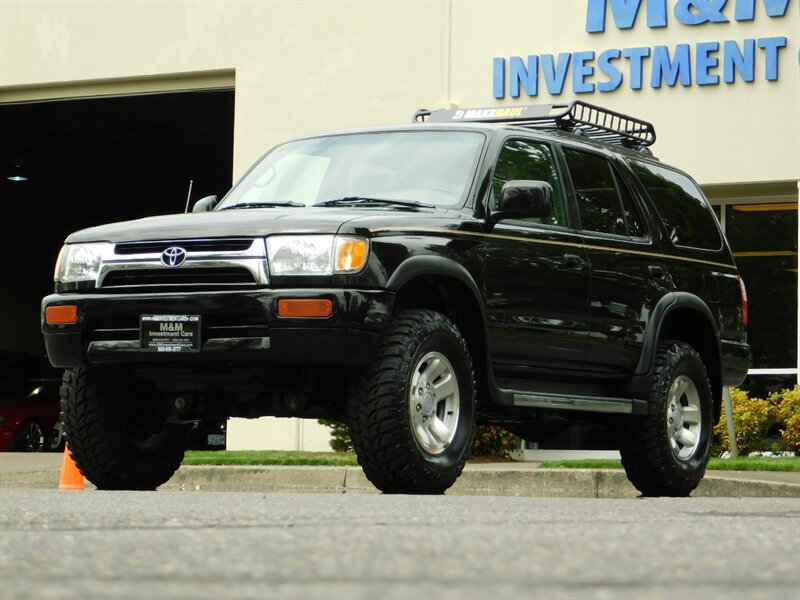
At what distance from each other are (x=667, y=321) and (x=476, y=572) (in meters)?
6.38

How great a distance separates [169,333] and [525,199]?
193 centimetres

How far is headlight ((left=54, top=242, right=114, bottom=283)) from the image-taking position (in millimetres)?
7867

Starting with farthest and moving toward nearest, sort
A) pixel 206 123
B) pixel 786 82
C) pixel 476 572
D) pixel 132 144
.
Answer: pixel 132 144, pixel 206 123, pixel 786 82, pixel 476 572

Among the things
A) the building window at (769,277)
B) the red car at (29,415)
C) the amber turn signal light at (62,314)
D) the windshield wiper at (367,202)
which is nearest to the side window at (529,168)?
the windshield wiper at (367,202)

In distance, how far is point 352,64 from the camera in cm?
1908

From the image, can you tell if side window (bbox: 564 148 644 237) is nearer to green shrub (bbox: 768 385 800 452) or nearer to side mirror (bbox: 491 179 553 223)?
side mirror (bbox: 491 179 553 223)

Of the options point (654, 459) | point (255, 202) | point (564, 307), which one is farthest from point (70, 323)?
point (654, 459)

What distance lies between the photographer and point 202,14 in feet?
65.5

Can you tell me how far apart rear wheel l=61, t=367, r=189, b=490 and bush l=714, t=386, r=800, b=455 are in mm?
8364

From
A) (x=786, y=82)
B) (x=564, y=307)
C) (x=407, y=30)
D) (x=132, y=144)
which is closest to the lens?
(x=564, y=307)

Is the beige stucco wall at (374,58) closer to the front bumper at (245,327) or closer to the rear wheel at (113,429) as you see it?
the rear wheel at (113,429)

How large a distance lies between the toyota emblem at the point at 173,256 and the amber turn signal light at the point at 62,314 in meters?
0.54

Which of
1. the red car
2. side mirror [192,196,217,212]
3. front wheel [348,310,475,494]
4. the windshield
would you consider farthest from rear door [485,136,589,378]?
the red car

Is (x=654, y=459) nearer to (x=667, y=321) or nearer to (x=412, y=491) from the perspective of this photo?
(x=667, y=321)
